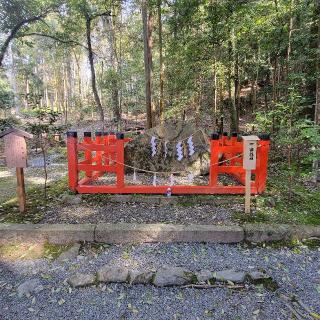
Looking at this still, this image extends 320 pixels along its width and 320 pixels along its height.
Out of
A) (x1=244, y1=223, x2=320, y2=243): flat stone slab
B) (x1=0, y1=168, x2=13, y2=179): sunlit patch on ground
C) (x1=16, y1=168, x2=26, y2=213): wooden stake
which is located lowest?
(x1=244, y1=223, x2=320, y2=243): flat stone slab

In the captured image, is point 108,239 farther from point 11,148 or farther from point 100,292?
point 11,148

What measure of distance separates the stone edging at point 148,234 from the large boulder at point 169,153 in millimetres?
2706

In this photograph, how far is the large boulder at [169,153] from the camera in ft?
20.5

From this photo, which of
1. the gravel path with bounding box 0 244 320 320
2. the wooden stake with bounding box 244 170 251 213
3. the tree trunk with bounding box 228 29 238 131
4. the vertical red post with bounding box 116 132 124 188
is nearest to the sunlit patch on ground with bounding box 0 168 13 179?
the vertical red post with bounding box 116 132 124 188

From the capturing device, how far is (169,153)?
628 cm

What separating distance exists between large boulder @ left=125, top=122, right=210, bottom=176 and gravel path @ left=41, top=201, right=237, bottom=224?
1735mm

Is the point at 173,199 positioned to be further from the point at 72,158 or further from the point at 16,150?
the point at 16,150

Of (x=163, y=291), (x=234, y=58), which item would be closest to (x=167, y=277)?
(x=163, y=291)

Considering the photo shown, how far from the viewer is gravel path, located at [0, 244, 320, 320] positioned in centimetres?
244

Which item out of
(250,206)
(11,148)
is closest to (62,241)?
(11,148)

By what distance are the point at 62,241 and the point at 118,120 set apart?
12.0m

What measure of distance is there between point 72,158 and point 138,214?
5.01 feet

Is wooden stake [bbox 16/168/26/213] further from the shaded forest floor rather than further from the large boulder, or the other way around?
the large boulder

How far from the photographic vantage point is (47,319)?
7.80 ft
